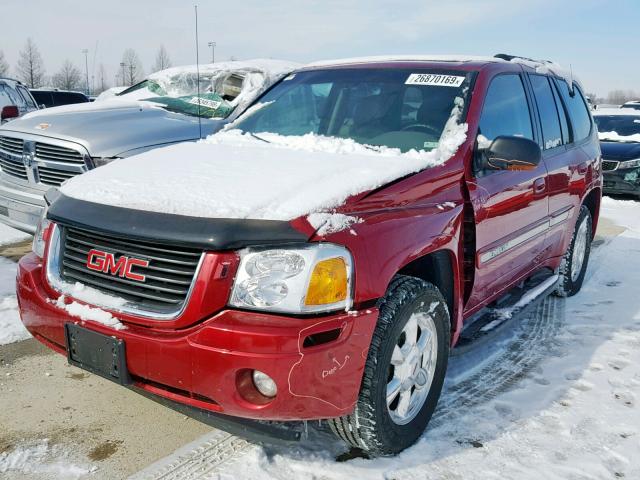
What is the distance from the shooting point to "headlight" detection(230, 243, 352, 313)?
2.14 meters

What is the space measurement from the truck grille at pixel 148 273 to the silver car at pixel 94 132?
225cm

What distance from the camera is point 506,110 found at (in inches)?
143

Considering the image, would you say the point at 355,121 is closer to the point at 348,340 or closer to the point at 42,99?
the point at 348,340

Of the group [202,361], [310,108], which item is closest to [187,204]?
[202,361]

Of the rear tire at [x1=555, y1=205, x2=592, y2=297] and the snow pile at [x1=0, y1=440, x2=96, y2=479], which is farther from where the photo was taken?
the rear tire at [x1=555, y1=205, x2=592, y2=297]

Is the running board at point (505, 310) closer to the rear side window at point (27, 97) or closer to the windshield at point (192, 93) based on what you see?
the windshield at point (192, 93)

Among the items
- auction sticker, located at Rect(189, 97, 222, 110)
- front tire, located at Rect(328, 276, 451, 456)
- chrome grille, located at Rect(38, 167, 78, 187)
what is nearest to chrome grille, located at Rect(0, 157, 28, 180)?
chrome grille, located at Rect(38, 167, 78, 187)

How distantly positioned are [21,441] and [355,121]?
7.72ft

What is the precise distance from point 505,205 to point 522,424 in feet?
3.82

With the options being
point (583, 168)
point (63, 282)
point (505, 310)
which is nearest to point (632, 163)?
point (583, 168)

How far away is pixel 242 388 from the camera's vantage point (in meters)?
2.16

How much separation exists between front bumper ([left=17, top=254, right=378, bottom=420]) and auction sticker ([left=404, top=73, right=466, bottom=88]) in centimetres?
165

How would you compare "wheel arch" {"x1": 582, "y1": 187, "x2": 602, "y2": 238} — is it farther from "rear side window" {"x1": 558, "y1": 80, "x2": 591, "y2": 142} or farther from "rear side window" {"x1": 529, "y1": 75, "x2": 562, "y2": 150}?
"rear side window" {"x1": 529, "y1": 75, "x2": 562, "y2": 150}

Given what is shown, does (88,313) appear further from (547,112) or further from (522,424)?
(547,112)
